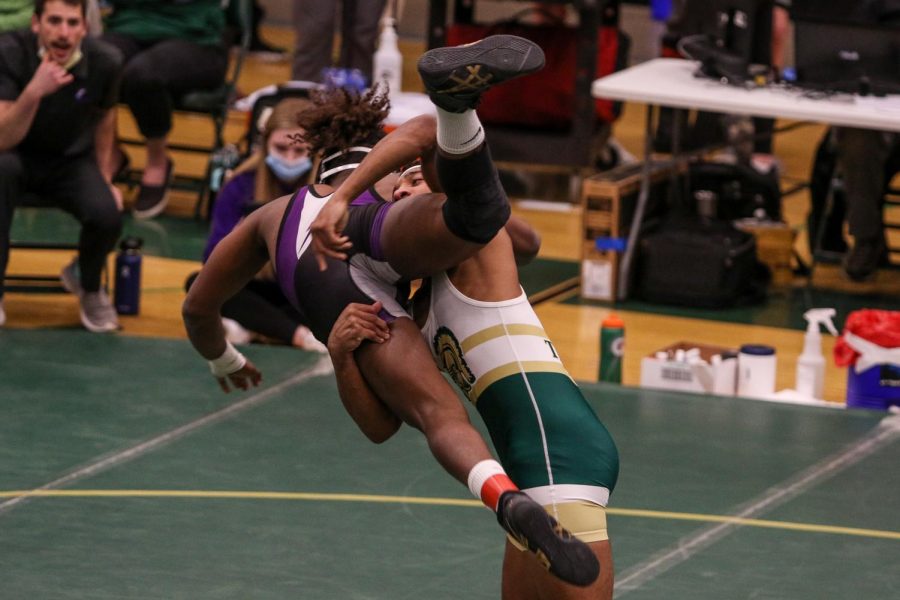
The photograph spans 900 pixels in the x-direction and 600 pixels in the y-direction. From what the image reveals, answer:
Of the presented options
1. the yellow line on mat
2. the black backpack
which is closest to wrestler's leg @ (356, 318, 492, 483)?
the yellow line on mat

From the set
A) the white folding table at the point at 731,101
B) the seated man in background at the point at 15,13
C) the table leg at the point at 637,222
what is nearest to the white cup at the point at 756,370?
the white folding table at the point at 731,101

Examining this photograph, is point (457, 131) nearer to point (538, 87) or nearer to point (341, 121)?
point (341, 121)

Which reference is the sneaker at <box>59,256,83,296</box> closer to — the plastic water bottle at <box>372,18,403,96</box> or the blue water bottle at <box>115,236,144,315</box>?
the blue water bottle at <box>115,236,144,315</box>

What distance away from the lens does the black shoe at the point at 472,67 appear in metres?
3.42

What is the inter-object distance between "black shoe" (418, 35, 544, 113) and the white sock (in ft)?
0.10

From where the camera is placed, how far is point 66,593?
15.6 ft

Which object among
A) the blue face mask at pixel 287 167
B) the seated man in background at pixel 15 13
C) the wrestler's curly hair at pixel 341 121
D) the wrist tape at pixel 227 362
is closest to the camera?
the wrestler's curly hair at pixel 341 121

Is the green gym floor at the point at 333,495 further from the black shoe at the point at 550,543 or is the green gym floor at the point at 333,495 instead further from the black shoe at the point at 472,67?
the black shoe at the point at 472,67

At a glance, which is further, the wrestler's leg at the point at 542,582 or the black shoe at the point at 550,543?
the wrestler's leg at the point at 542,582

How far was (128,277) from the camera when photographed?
748 cm

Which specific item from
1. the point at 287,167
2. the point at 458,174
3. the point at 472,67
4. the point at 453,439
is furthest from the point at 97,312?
the point at 472,67

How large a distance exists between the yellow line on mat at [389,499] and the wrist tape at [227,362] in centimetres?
107

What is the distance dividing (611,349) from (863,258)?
7.26ft

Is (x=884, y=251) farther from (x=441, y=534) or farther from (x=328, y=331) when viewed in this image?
(x=328, y=331)
